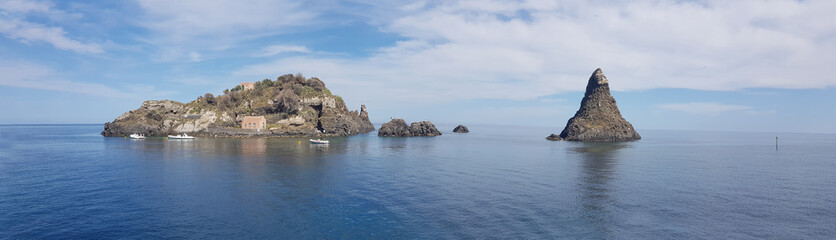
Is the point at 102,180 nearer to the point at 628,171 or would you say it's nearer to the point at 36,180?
the point at 36,180

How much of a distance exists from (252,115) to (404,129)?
5644cm

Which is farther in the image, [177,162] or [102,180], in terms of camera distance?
[177,162]

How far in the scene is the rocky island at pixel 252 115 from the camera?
422 ft

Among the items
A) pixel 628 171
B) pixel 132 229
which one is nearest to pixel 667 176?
pixel 628 171

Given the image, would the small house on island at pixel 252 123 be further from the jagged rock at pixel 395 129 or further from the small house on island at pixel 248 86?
the jagged rock at pixel 395 129

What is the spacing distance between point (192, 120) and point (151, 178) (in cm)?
10176

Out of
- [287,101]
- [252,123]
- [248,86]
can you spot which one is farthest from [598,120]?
[248,86]

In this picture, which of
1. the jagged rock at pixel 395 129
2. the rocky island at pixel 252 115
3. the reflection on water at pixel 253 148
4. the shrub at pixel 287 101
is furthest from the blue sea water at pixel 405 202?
the jagged rock at pixel 395 129

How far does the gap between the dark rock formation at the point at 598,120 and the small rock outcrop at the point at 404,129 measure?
47646mm

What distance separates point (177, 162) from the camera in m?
57.3

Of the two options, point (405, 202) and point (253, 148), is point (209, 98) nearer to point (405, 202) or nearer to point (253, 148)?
point (253, 148)

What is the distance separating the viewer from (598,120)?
125375mm

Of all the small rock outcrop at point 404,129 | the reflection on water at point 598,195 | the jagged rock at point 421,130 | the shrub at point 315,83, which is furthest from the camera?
the shrub at point 315,83

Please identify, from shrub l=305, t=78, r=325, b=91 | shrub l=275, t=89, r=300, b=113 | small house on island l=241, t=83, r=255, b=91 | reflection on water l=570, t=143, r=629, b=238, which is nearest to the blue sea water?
reflection on water l=570, t=143, r=629, b=238
